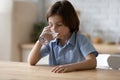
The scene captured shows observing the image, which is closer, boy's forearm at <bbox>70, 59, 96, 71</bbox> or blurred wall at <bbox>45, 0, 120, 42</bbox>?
boy's forearm at <bbox>70, 59, 96, 71</bbox>

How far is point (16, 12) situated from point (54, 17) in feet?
5.27

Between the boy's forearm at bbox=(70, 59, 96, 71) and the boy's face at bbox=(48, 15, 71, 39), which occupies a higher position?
the boy's face at bbox=(48, 15, 71, 39)

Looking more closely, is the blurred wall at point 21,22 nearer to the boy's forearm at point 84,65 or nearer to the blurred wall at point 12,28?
the blurred wall at point 12,28

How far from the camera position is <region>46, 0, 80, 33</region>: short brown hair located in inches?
63.6

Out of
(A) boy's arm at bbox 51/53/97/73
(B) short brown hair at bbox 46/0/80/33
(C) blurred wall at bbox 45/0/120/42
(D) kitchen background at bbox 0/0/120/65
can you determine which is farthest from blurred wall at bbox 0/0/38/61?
(A) boy's arm at bbox 51/53/97/73

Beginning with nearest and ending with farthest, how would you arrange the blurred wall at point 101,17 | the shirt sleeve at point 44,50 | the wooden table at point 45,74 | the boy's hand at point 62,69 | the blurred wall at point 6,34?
the wooden table at point 45,74 < the boy's hand at point 62,69 < the shirt sleeve at point 44,50 < the blurred wall at point 6,34 < the blurred wall at point 101,17

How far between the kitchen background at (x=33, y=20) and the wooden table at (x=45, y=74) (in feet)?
4.91

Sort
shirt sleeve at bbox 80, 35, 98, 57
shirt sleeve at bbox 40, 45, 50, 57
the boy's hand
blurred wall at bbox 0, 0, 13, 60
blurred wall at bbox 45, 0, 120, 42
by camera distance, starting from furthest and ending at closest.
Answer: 1. blurred wall at bbox 45, 0, 120, 42
2. blurred wall at bbox 0, 0, 13, 60
3. shirt sleeve at bbox 40, 45, 50, 57
4. shirt sleeve at bbox 80, 35, 98, 57
5. the boy's hand

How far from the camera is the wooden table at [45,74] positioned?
134 cm

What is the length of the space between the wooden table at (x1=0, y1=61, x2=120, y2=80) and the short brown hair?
0.28m

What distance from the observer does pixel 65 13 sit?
164cm

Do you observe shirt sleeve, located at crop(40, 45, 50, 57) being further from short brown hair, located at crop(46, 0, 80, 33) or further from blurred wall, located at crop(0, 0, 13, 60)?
blurred wall, located at crop(0, 0, 13, 60)

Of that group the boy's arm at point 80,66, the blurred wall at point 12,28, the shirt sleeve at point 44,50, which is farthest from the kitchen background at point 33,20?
the boy's arm at point 80,66

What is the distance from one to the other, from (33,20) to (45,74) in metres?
2.12
